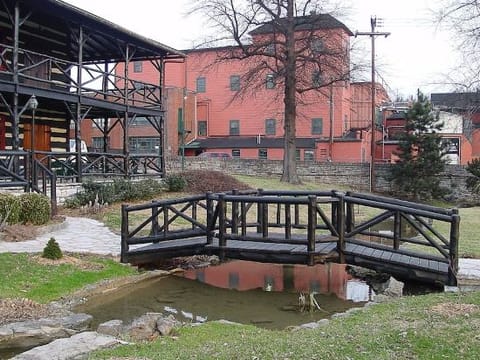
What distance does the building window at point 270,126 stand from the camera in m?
46.9

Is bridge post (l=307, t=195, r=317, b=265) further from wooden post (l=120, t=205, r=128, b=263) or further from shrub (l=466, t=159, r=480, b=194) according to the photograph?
shrub (l=466, t=159, r=480, b=194)

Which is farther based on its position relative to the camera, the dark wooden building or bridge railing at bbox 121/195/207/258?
the dark wooden building

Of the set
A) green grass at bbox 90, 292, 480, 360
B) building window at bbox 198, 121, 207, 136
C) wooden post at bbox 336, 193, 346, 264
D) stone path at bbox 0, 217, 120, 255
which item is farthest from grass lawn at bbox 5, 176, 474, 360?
building window at bbox 198, 121, 207, 136

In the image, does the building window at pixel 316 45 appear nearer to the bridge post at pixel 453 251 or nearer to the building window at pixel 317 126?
the building window at pixel 317 126

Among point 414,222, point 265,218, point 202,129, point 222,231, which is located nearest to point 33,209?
point 222,231

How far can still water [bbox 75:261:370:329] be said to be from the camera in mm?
8062

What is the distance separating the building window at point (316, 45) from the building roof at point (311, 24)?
0.72 meters

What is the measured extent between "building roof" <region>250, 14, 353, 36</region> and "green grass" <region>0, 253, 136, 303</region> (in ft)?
75.0

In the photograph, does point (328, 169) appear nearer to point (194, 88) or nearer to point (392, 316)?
point (194, 88)

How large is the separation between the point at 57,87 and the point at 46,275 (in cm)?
1485

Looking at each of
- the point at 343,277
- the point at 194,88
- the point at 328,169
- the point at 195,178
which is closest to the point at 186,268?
the point at 343,277

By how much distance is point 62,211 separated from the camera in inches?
653

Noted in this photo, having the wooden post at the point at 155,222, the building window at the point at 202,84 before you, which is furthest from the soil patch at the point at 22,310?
the building window at the point at 202,84

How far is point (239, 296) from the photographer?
9336 millimetres
